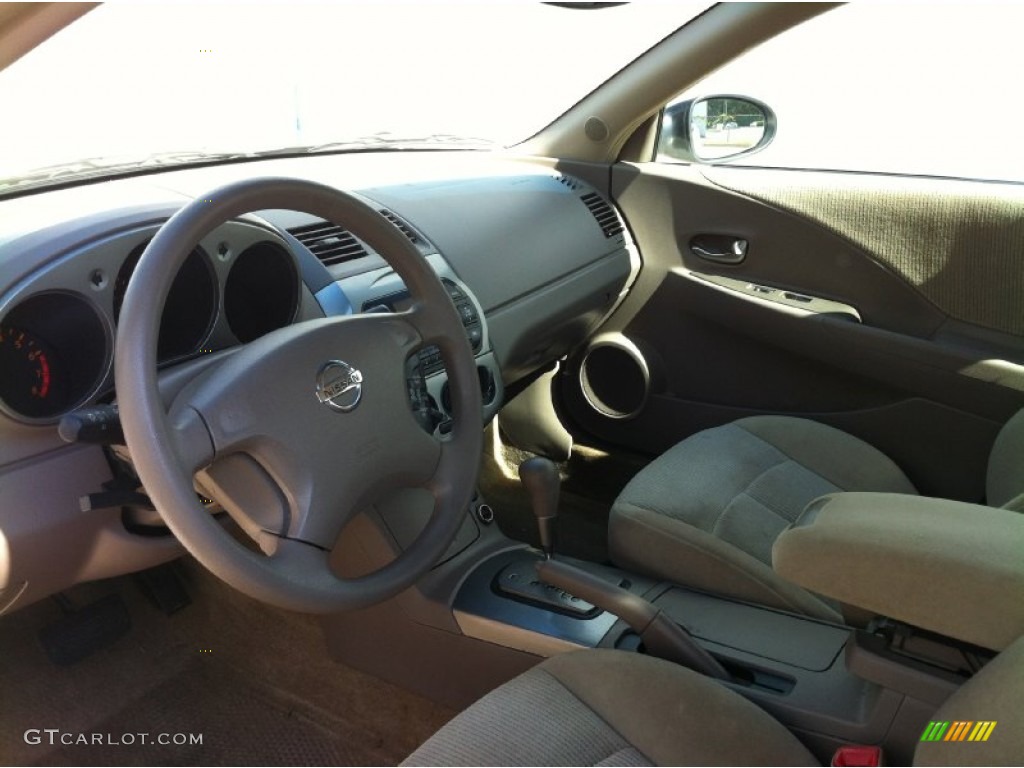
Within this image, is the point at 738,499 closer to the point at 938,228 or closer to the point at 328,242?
the point at 938,228

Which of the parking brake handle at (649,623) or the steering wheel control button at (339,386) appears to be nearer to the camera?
the steering wheel control button at (339,386)

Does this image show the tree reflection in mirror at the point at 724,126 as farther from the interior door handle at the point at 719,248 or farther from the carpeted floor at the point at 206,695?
the carpeted floor at the point at 206,695

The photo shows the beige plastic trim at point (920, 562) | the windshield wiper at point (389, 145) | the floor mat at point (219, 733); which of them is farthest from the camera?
the windshield wiper at point (389, 145)

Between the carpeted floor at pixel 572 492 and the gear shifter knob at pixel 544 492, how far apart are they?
64 centimetres

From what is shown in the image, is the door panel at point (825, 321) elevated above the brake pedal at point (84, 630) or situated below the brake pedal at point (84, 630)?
above

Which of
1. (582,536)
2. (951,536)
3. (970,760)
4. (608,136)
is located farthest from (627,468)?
(970,760)

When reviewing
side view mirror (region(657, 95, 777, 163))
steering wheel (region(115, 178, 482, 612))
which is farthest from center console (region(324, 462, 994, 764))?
side view mirror (region(657, 95, 777, 163))

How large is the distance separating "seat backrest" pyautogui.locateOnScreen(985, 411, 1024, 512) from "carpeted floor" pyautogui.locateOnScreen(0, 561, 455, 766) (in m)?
1.09

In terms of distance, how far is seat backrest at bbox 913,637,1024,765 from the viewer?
88 centimetres

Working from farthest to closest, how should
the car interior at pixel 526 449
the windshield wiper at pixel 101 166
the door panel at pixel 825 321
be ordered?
the door panel at pixel 825 321 → the windshield wiper at pixel 101 166 → the car interior at pixel 526 449

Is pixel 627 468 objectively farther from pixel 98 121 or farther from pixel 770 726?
pixel 98 121

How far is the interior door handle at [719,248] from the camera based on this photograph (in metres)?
2.29

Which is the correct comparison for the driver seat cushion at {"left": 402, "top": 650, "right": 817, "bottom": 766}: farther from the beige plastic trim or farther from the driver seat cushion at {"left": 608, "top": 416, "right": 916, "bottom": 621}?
the driver seat cushion at {"left": 608, "top": 416, "right": 916, "bottom": 621}
